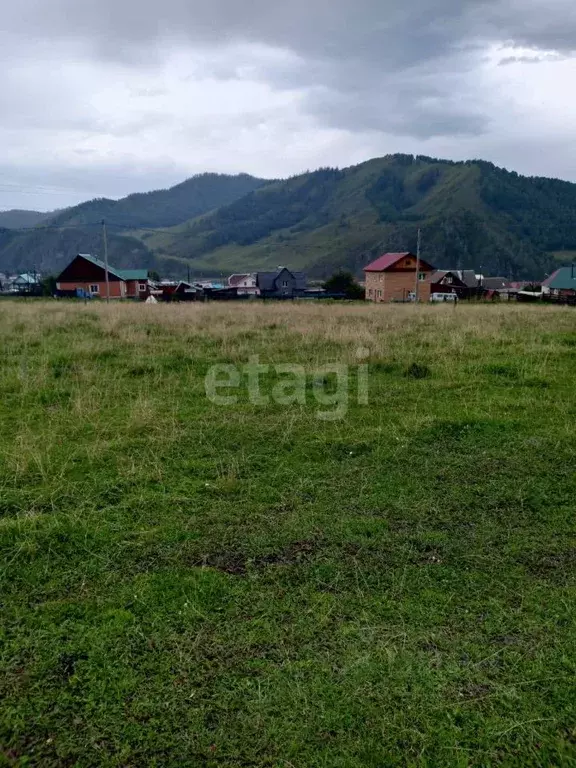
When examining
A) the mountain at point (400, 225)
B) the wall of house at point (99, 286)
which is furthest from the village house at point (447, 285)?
the mountain at point (400, 225)

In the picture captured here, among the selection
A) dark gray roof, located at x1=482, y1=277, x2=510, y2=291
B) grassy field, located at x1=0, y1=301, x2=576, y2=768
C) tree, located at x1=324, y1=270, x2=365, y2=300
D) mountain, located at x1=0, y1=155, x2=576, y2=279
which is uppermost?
mountain, located at x1=0, y1=155, x2=576, y2=279

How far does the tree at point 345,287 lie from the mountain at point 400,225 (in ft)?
191

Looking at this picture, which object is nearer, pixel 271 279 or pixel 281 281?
pixel 271 279

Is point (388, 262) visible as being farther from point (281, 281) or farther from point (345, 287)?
point (281, 281)

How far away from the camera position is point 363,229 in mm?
128750

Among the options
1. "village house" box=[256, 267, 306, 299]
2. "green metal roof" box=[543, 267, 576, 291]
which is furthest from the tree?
"green metal roof" box=[543, 267, 576, 291]

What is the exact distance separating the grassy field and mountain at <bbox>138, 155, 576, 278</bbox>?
336 ft

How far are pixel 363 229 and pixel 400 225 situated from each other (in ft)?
33.3

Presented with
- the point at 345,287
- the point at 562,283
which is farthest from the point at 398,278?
the point at 562,283

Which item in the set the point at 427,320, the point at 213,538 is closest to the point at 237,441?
the point at 213,538

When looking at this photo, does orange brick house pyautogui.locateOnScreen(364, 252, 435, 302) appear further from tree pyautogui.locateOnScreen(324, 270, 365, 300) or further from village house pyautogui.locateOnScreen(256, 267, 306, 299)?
village house pyautogui.locateOnScreen(256, 267, 306, 299)

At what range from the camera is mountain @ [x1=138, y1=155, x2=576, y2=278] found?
109 m

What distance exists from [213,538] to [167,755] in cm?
148

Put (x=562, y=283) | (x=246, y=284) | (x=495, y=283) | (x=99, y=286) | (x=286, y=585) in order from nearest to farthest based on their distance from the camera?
(x=286, y=585), (x=99, y=286), (x=562, y=283), (x=246, y=284), (x=495, y=283)
